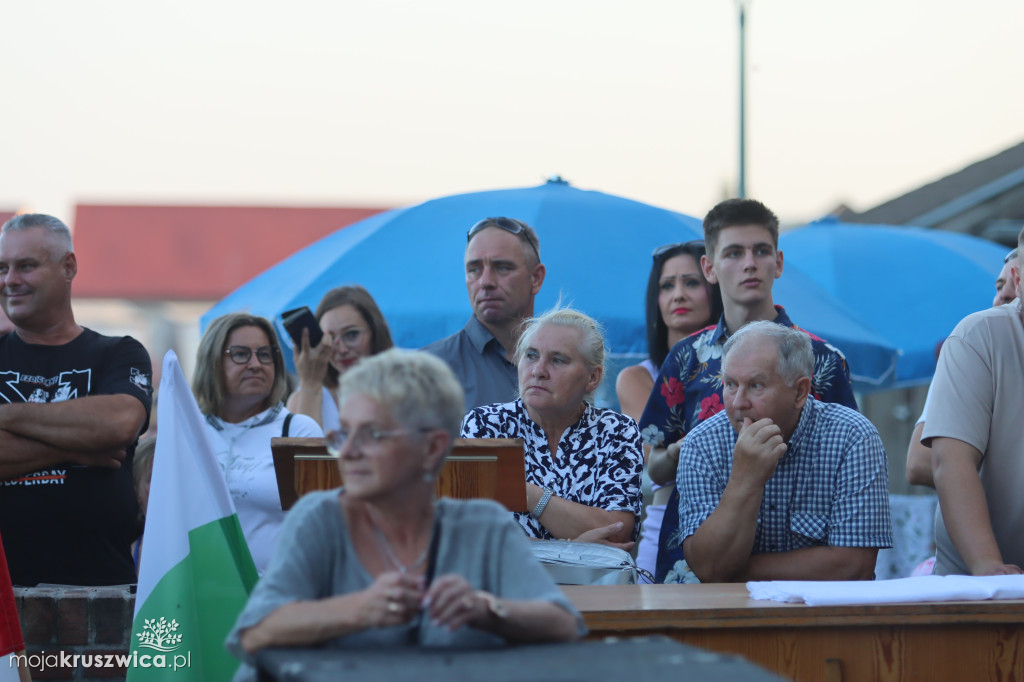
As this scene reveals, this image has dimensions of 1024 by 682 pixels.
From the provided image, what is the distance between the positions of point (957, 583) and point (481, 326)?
221cm

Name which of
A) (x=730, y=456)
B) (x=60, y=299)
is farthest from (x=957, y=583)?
(x=60, y=299)

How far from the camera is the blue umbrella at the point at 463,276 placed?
620cm

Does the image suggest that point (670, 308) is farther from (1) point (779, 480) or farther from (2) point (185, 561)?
(2) point (185, 561)

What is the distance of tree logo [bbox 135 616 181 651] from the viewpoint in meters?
3.40

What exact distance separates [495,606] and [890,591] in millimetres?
1292

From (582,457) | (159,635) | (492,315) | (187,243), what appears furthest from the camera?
(187,243)

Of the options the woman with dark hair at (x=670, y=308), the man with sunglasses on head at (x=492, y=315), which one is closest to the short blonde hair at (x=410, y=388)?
the man with sunglasses on head at (x=492, y=315)

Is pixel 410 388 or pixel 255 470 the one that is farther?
pixel 255 470

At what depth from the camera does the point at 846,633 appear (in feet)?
9.07

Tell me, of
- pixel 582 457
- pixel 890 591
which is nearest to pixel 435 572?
pixel 890 591

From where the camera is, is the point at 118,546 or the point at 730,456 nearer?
the point at 730,456

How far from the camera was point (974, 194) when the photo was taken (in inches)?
692

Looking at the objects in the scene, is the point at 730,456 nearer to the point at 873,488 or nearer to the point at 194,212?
the point at 873,488

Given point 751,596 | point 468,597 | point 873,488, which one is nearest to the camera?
point 468,597
